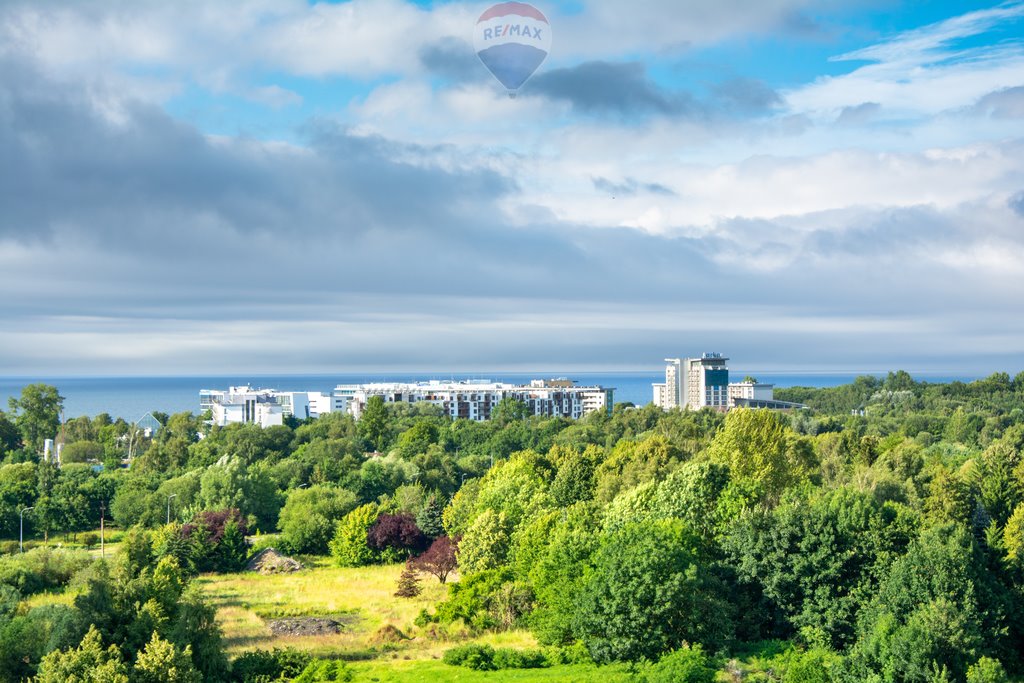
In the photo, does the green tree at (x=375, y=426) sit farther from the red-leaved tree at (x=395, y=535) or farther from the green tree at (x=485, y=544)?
the green tree at (x=485, y=544)

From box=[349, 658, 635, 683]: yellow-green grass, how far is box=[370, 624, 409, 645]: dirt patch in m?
4.39

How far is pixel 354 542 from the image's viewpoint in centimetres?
6381

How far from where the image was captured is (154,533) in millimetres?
62375

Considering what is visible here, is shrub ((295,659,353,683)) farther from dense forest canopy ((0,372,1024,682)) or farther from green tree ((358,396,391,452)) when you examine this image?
green tree ((358,396,391,452))

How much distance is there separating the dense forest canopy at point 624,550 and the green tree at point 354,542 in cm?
14

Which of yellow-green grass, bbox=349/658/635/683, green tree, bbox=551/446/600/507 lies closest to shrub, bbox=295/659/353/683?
yellow-green grass, bbox=349/658/635/683

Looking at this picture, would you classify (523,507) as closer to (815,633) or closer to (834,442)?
(815,633)

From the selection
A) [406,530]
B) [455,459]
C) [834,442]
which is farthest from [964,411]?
[406,530]

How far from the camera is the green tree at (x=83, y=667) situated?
28.9 meters

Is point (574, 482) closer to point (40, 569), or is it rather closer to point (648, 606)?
point (648, 606)

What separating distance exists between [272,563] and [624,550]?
3141 centimetres

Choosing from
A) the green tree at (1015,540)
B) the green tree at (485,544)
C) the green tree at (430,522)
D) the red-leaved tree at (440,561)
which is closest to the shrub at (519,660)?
the green tree at (485,544)

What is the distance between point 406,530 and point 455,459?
31.3 metres

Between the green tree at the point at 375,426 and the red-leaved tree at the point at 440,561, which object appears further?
the green tree at the point at 375,426
